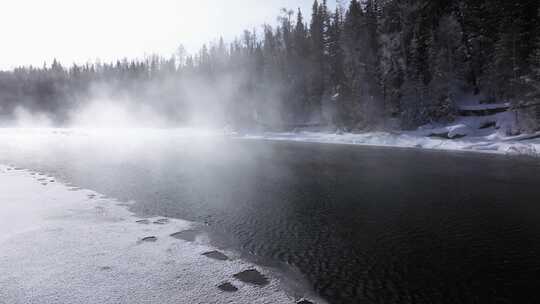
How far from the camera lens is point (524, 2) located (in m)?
42.2

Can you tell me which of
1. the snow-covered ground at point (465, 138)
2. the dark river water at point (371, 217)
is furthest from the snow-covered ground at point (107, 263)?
the snow-covered ground at point (465, 138)

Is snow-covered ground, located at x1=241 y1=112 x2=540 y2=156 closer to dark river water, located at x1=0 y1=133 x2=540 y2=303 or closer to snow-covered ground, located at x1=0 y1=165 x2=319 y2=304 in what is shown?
dark river water, located at x1=0 y1=133 x2=540 y2=303

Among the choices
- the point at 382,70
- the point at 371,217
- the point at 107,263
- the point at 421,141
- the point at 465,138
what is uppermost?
the point at 382,70

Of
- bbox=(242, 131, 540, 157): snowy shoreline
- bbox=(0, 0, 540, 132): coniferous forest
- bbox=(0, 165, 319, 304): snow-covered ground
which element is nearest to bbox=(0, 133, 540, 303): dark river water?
bbox=(0, 165, 319, 304): snow-covered ground

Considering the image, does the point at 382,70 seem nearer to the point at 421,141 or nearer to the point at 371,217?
the point at 421,141

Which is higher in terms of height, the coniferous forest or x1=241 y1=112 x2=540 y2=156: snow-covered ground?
the coniferous forest

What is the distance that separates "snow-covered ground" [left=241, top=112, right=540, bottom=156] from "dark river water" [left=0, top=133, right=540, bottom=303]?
6187 millimetres

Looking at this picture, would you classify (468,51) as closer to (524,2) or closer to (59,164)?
(524,2)

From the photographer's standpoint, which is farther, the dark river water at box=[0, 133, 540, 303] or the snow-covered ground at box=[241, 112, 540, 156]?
the snow-covered ground at box=[241, 112, 540, 156]

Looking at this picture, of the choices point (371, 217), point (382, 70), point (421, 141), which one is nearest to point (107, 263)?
point (371, 217)

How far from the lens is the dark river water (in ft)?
30.1

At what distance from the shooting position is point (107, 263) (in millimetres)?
9602

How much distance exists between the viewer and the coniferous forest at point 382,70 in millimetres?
42312

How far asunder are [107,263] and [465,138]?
1800 inches
